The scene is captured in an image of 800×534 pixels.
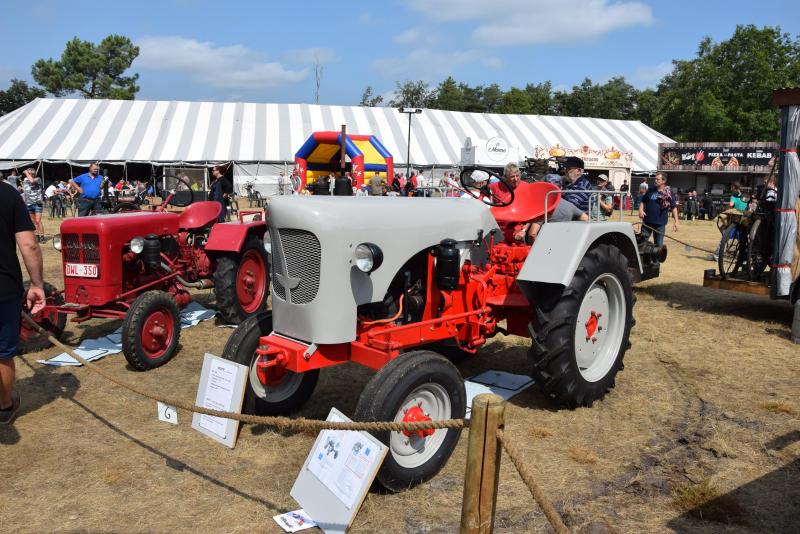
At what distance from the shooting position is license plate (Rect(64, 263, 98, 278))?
204 inches

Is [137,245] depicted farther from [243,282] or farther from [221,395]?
[221,395]

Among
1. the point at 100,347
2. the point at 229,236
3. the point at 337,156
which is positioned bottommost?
the point at 100,347

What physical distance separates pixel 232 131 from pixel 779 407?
24581mm

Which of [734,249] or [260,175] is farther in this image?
[260,175]

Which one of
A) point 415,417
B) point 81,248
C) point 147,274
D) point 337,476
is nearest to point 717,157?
point 147,274

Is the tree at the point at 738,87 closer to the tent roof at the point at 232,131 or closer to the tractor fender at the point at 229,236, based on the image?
the tent roof at the point at 232,131

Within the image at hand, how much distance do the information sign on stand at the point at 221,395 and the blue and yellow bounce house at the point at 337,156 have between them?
11400 mm

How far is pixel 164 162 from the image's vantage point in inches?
918

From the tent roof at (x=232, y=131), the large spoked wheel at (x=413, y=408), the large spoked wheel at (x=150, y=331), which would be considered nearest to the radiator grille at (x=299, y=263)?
the large spoked wheel at (x=413, y=408)

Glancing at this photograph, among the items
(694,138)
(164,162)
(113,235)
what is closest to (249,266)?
(113,235)

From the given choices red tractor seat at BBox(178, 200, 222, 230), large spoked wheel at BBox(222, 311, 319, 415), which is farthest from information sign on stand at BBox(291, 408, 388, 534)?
red tractor seat at BBox(178, 200, 222, 230)

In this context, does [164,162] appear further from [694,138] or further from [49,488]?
[694,138]

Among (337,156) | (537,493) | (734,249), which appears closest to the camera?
(537,493)

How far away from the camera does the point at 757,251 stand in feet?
22.2
